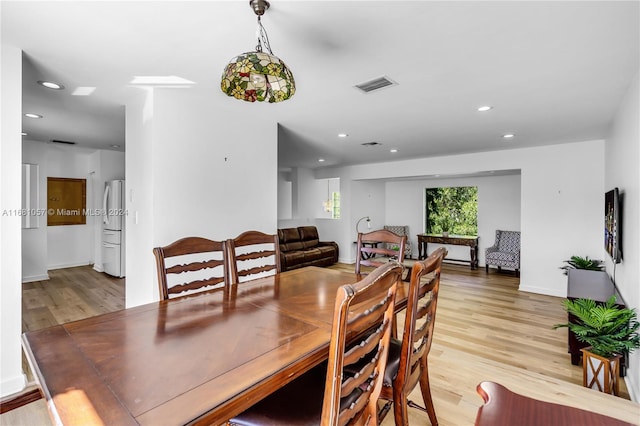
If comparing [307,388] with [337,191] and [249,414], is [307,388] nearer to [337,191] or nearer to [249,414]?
[249,414]

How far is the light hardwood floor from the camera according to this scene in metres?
2.01

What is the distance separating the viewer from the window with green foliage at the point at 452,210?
7.48 m

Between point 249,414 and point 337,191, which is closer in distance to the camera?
point 249,414

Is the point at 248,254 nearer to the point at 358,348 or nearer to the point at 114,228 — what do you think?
the point at 358,348

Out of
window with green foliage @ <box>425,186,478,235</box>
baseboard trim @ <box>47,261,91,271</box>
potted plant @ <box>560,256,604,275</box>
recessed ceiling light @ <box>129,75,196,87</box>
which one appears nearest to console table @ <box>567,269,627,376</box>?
potted plant @ <box>560,256,604,275</box>

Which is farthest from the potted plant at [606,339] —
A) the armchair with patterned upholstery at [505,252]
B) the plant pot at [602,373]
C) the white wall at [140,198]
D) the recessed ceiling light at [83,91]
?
the recessed ceiling light at [83,91]

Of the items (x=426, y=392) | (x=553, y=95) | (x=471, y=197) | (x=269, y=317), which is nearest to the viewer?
(x=269, y=317)

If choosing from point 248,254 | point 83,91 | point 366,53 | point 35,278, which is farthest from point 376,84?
→ point 35,278

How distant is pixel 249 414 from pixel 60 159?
742 cm

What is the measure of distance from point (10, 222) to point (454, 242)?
7.42m

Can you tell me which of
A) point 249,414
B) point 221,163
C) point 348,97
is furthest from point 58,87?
point 249,414

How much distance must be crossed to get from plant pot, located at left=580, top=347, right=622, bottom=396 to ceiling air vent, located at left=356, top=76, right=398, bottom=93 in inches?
102

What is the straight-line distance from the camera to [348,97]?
9.89 feet

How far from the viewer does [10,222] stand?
219 centimetres
